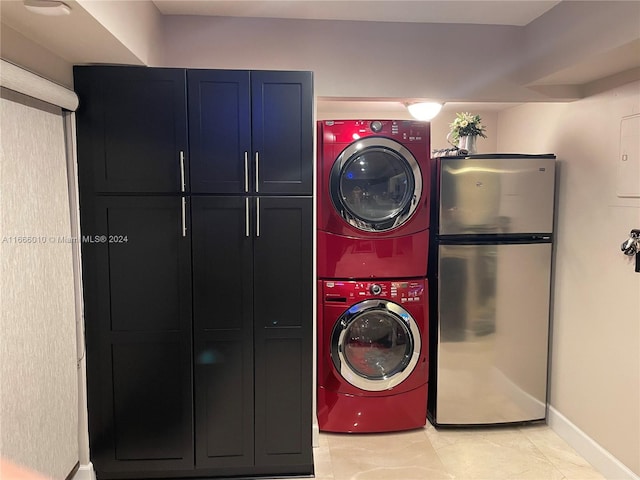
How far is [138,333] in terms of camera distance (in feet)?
7.75

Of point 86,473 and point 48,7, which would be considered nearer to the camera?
point 48,7

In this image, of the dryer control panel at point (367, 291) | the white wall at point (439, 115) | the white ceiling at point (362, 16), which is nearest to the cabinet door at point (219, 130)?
the white ceiling at point (362, 16)

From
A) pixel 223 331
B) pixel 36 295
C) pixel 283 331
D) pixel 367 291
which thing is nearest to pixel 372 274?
pixel 367 291

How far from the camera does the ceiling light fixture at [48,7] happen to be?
1.45 meters

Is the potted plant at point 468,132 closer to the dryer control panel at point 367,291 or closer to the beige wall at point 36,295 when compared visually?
the dryer control panel at point 367,291

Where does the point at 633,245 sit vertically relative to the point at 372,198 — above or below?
below

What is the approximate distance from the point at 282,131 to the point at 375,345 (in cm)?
145

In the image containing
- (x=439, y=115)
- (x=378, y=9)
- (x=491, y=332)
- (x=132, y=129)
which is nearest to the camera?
(x=132, y=129)

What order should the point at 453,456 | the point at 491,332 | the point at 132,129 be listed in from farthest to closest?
the point at 491,332 < the point at 453,456 < the point at 132,129

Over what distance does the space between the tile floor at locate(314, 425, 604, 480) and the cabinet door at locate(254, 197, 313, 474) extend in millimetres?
298

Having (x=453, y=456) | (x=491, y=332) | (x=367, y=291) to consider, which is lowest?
(x=453, y=456)

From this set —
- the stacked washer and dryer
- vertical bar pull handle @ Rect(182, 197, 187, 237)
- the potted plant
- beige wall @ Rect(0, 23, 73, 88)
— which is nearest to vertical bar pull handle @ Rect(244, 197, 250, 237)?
vertical bar pull handle @ Rect(182, 197, 187, 237)

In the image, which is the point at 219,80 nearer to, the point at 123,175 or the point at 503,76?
the point at 123,175

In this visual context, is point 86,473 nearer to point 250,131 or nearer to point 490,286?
point 250,131
